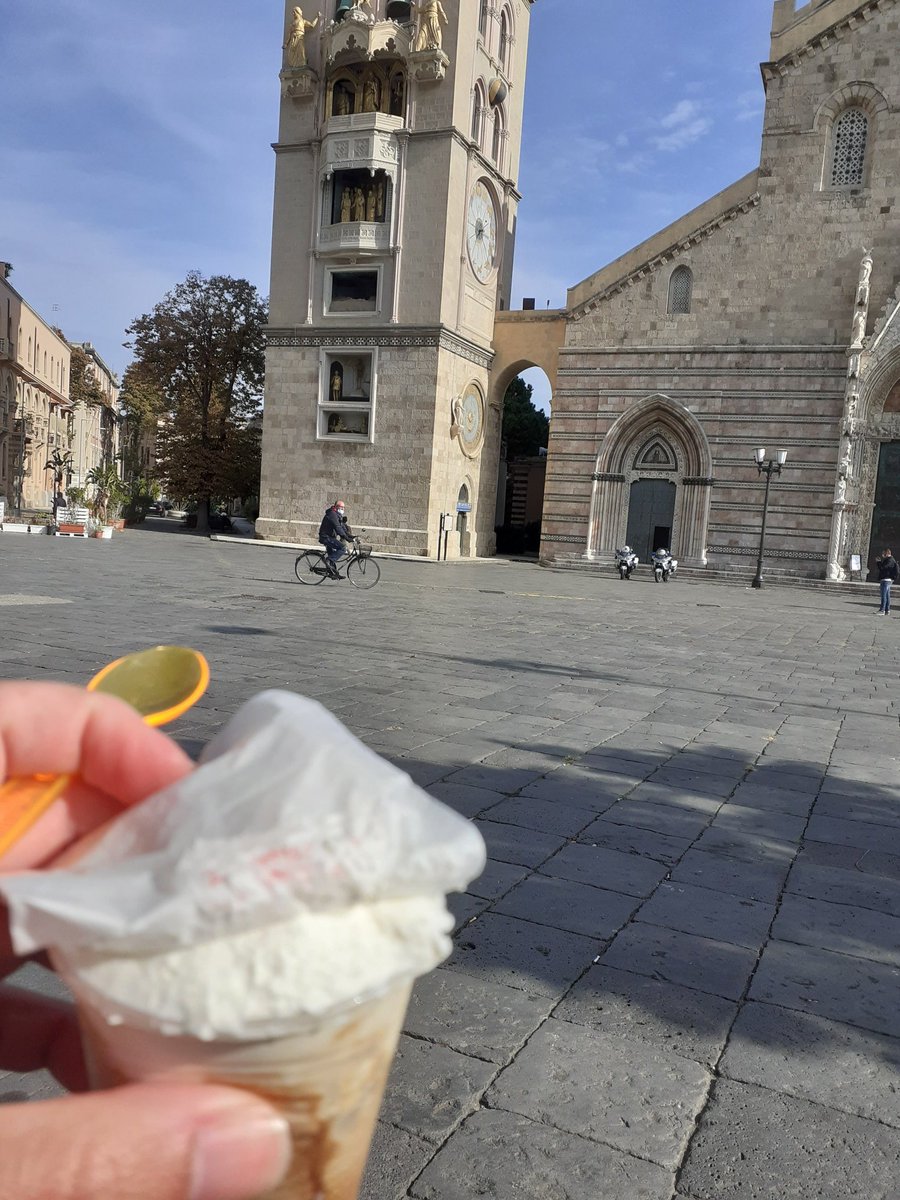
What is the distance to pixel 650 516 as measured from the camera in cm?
3023

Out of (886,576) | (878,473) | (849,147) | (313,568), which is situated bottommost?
(313,568)

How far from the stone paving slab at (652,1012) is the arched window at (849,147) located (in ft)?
99.9

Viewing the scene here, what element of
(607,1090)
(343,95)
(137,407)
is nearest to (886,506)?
(343,95)

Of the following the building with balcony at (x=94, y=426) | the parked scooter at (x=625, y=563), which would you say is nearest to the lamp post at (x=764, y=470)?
the parked scooter at (x=625, y=563)

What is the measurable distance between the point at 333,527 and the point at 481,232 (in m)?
20.4

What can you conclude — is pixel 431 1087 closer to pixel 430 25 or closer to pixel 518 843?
pixel 518 843

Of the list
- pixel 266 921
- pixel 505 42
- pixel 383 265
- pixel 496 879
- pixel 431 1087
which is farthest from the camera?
pixel 505 42

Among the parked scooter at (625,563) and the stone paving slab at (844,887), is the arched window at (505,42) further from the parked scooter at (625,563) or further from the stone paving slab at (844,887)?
the stone paving slab at (844,887)

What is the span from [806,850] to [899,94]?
30186mm

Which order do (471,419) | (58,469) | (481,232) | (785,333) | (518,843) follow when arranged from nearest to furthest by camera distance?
(518,843)
(785,333)
(481,232)
(471,419)
(58,469)

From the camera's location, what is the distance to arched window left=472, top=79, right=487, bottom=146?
31.6 metres

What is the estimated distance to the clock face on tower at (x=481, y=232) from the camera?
1248 inches

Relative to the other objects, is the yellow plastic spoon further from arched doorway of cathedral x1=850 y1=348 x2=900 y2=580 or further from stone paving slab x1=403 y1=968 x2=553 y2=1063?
arched doorway of cathedral x1=850 y1=348 x2=900 y2=580

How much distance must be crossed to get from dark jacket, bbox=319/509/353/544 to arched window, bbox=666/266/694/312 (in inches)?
698
